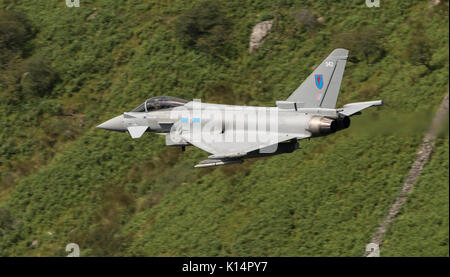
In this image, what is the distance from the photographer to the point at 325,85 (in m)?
30.1

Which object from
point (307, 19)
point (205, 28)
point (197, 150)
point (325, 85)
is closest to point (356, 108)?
point (325, 85)

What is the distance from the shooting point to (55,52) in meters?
47.6

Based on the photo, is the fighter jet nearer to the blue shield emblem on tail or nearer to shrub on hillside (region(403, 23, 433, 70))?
the blue shield emblem on tail

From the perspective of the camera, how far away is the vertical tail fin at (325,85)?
2991cm

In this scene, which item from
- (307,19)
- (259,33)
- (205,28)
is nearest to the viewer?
(307,19)

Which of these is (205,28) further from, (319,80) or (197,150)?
(319,80)

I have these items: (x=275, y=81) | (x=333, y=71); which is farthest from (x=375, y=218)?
(x=275, y=81)

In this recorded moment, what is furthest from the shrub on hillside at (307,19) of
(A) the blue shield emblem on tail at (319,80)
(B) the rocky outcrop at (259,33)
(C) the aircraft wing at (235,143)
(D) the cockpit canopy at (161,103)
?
(C) the aircraft wing at (235,143)

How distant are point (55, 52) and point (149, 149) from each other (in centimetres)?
1009

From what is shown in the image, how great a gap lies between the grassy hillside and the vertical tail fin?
520 cm

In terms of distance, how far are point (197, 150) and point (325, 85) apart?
1257 centimetres

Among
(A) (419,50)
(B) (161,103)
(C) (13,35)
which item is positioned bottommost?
(B) (161,103)

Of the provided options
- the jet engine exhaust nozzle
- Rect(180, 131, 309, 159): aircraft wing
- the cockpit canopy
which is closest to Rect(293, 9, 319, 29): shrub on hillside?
the cockpit canopy
